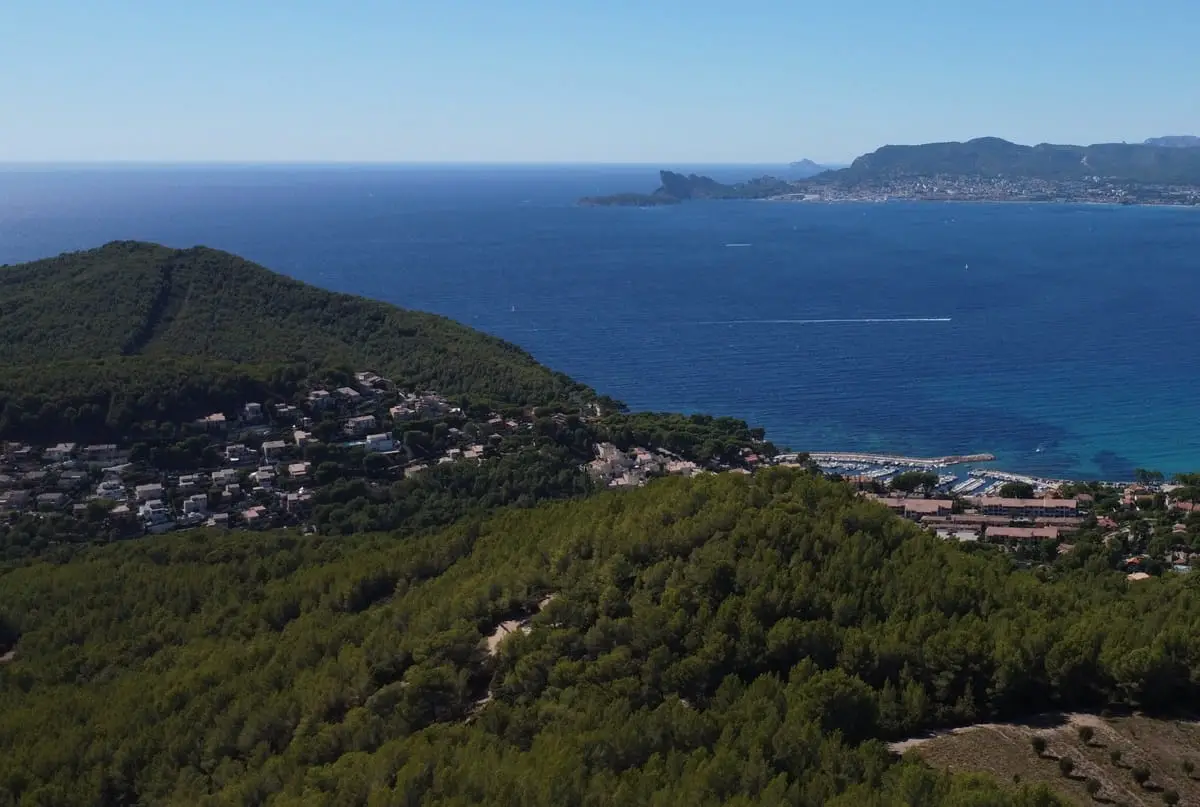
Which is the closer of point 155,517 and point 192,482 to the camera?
point 155,517

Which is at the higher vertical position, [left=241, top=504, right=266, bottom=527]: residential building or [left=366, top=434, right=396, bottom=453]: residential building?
[left=366, top=434, right=396, bottom=453]: residential building

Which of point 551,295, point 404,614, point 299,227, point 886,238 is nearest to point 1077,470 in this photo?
point 404,614

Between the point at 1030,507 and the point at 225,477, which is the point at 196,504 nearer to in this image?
the point at 225,477

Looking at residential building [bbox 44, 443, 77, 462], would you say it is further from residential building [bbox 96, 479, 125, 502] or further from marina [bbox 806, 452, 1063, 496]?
marina [bbox 806, 452, 1063, 496]

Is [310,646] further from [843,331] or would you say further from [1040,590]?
[843,331]

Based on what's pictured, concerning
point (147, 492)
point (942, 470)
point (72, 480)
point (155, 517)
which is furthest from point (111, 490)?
point (942, 470)

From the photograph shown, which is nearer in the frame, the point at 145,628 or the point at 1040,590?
the point at 1040,590

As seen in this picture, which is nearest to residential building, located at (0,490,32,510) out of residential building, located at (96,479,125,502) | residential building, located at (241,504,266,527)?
residential building, located at (96,479,125,502)
